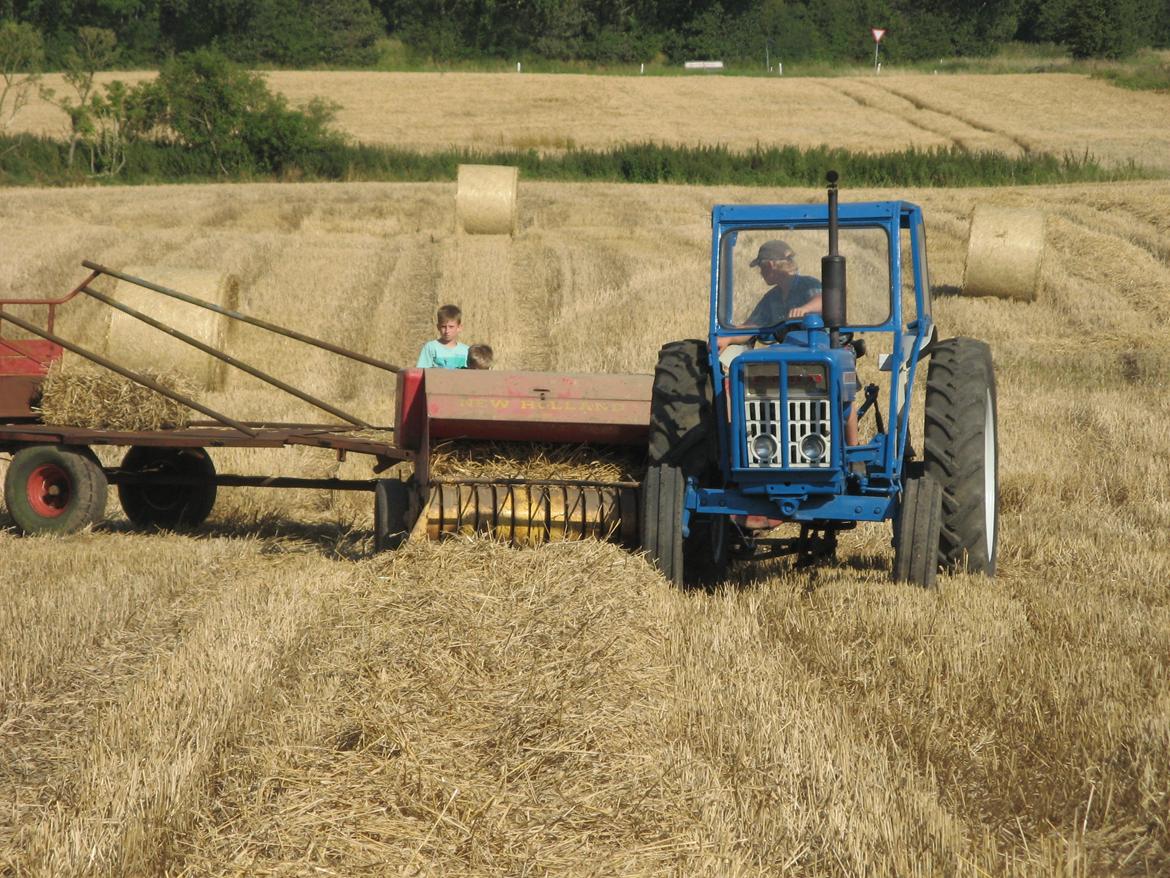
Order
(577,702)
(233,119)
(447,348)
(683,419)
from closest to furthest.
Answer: (577,702) → (683,419) → (447,348) → (233,119)

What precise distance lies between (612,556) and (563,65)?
1945 inches

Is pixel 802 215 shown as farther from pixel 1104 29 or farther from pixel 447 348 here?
pixel 1104 29

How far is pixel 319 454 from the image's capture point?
1117 cm

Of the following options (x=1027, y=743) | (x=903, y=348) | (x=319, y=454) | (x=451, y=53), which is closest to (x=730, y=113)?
(x=451, y=53)

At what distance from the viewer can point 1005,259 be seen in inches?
677

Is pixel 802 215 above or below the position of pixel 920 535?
above

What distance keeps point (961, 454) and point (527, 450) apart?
228cm

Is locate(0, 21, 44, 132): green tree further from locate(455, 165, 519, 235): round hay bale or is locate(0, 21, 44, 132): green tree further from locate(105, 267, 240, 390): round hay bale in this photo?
locate(105, 267, 240, 390): round hay bale

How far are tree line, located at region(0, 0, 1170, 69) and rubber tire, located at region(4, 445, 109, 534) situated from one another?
154 feet

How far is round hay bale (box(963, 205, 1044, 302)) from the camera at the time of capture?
17.2 m

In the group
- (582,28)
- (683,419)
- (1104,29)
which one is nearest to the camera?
(683,419)

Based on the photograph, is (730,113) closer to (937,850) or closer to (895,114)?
(895,114)

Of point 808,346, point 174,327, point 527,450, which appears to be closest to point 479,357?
point 527,450

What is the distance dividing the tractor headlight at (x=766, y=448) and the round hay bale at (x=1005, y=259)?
11430 mm
